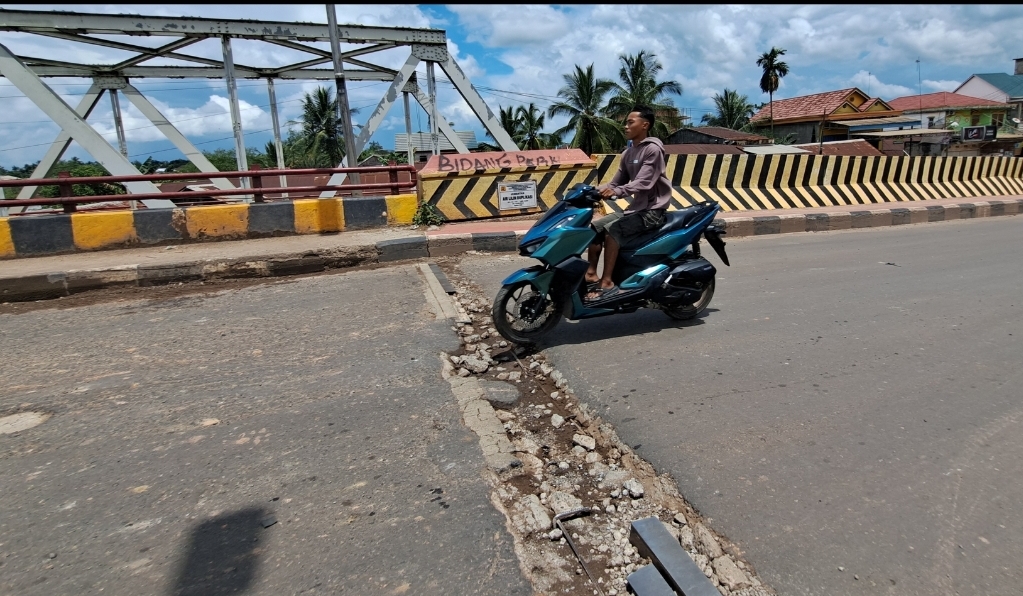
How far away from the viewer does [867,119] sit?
4100 centimetres

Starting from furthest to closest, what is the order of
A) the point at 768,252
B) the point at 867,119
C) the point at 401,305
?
the point at 867,119 → the point at 768,252 → the point at 401,305

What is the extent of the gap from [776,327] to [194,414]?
13.6 ft

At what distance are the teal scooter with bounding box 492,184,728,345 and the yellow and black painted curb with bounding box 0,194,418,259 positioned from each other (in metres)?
5.17

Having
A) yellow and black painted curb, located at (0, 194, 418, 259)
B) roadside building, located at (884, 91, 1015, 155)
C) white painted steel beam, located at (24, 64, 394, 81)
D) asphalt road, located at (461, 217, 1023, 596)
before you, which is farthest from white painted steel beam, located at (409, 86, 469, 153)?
roadside building, located at (884, 91, 1015, 155)

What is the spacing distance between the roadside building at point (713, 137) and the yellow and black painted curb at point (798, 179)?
2164 cm

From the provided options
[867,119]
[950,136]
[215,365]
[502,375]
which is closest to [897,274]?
[502,375]

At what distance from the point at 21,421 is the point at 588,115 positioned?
34.3 m

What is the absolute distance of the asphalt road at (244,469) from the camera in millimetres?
2117

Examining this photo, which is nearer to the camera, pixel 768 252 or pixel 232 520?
pixel 232 520

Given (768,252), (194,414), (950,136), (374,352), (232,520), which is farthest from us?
(950,136)

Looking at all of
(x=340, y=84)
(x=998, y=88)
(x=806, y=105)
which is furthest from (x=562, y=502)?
(x=998, y=88)

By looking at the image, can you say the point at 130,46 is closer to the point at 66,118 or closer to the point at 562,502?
the point at 66,118

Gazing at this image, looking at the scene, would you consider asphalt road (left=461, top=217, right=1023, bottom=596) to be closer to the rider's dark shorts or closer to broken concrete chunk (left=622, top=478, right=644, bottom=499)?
broken concrete chunk (left=622, top=478, right=644, bottom=499)

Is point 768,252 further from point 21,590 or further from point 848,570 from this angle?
point 21,590
